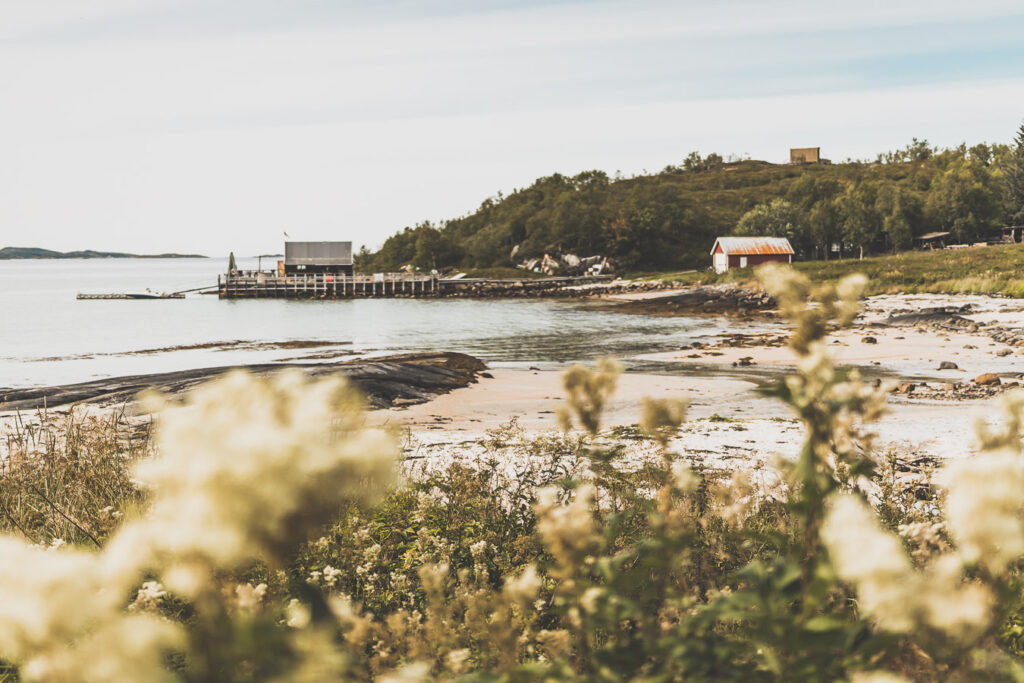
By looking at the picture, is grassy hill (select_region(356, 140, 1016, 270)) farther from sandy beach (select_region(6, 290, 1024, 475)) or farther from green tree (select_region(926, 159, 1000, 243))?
sandy beach (select_region(6, 290, 1024, 475))

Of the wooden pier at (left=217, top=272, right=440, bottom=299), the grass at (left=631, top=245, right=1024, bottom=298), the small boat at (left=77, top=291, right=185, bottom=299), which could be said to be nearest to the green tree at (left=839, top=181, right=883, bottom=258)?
the grass at (left=631, top=245, right=1024, bottom=298)

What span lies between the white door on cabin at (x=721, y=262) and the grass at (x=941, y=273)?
1069cm

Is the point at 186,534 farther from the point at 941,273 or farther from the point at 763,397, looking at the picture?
the point at 941,273

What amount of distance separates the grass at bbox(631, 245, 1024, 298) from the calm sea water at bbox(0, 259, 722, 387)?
10174 mm

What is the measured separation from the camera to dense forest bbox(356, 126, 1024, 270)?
8619 cm

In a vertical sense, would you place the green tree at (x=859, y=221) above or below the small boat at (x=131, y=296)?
above

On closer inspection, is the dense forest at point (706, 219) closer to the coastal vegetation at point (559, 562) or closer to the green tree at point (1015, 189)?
the green tree at point (1015, 189)

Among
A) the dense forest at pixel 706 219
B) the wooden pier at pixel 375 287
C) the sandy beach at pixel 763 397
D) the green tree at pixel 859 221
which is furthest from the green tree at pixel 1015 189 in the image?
the sandy beach at pixel 763 397

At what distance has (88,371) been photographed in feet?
89.1

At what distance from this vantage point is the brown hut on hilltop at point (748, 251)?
78188 mm

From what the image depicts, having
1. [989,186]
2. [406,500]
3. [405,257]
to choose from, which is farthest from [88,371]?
[989,186]

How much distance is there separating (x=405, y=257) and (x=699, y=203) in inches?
1885

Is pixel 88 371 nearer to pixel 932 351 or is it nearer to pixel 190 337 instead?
pixel 190 337

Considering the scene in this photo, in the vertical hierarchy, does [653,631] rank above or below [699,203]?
below
